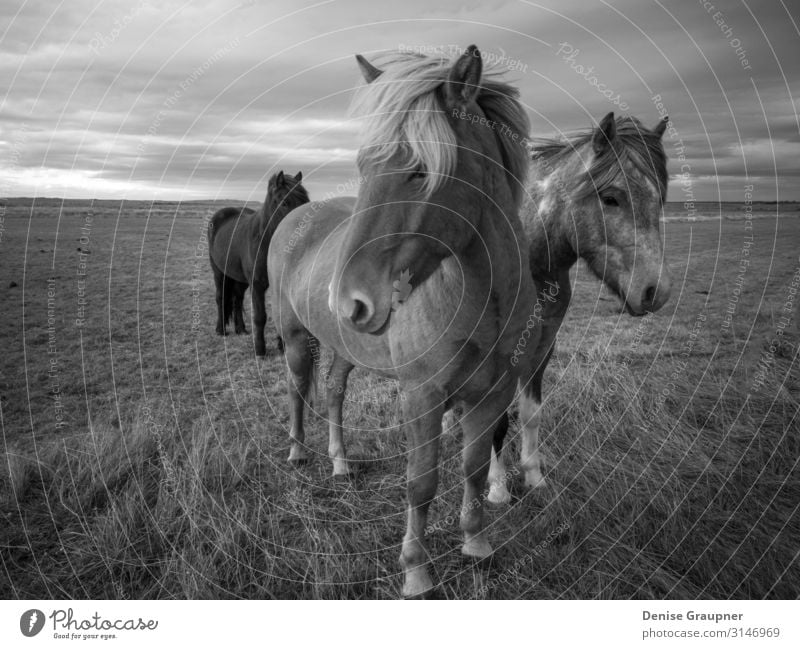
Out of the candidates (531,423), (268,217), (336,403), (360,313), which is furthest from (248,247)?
(360,313)

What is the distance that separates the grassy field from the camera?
2697 millimetres

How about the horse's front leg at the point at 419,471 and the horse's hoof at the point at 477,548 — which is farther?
the horse's hoof at the point at 477,548

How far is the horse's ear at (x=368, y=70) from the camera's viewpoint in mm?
2139

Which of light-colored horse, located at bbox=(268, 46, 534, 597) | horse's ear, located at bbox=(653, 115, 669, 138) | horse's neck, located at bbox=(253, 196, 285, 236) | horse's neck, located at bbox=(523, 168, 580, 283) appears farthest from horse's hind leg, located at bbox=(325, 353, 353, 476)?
horse's neck, located at bbox=(253, 196, 285, 236)

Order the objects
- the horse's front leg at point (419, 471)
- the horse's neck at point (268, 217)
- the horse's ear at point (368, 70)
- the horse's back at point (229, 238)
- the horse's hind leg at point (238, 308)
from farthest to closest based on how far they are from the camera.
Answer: the horse's hind leg at point (238, 308) → the horse's back at point (229, 238) → the horse's neck at point (268, 217) → the horse's front leg at point (419, 471) → the horse's ear at point (368, 70)

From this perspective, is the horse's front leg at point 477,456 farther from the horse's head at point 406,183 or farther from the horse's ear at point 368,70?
the horse's ear at point 368,70

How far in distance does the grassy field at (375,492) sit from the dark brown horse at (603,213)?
619mm

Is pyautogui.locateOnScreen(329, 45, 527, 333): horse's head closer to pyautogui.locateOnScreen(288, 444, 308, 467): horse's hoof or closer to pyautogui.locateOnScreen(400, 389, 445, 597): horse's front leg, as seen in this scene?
pyautogui.locateOnScreen(400, 389, 445, 597): horse's front leg

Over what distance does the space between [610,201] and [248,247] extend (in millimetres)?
6925

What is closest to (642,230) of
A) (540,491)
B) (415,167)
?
(415,167)

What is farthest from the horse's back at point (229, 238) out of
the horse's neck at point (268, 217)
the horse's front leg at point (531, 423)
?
the horse's front leg at point (531, 423)

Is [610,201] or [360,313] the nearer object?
[360,313]

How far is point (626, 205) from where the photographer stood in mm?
2805

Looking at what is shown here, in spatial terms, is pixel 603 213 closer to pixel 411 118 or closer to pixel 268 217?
pixel 411 118
